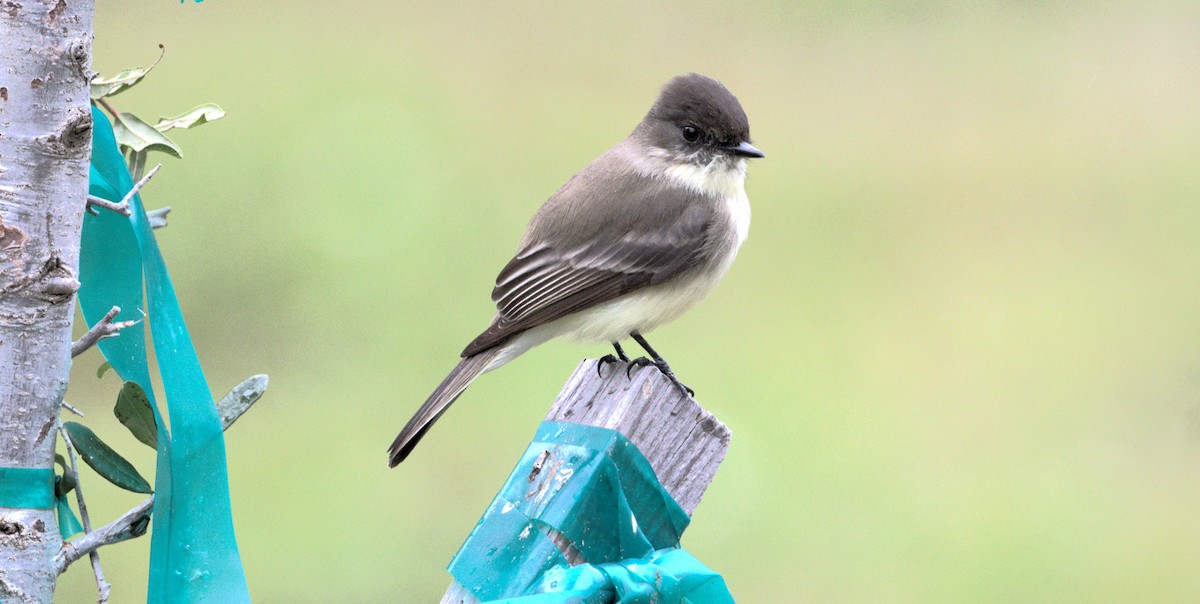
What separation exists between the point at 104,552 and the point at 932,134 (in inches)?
218

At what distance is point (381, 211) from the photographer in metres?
6.76

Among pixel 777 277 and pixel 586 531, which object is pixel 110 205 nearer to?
pixel 586 531

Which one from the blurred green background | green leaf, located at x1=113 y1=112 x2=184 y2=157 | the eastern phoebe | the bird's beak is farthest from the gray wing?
green leaf, located at x1=113 y1=112 x2=184 y2=157

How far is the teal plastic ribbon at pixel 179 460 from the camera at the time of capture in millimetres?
1617

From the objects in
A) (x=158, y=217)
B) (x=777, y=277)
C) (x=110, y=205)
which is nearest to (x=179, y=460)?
(x=110, y=205)

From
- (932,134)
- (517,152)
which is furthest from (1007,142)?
(517,152)

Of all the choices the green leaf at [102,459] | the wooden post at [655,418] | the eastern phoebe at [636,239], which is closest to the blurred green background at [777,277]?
the eastern phoebe at [636,239]

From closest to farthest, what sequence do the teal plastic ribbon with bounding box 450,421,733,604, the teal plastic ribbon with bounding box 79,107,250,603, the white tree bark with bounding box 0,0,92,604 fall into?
the white tree bark with bounding box 0,0,92,604 → the teal plastic ribbon with bounding box 79,107,250,603 → the teal plastic ribbon with bounding box 450,421,733,604

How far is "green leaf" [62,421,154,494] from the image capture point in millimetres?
1695

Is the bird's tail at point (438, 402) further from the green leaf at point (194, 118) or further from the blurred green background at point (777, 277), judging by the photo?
the blurred green background at point (777, 277)

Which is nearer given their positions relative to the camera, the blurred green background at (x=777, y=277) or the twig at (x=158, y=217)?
the twig at (x=158, y=217)

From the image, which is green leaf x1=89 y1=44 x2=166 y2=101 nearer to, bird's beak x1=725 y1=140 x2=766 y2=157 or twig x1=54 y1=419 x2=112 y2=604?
twig x1=54 y1=419 x2=112 y2=604

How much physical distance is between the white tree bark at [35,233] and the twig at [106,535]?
0.06 ft

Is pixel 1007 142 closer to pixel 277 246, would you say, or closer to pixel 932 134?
pixel 932 134
